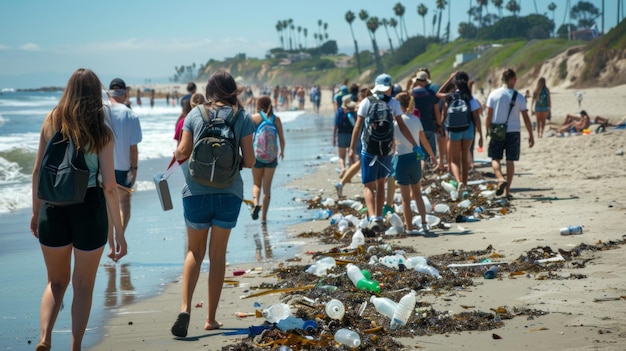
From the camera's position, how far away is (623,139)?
17812mm

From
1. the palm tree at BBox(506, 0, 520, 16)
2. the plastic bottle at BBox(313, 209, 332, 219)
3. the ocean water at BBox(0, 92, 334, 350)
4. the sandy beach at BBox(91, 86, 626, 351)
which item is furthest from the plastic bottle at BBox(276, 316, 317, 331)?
the palm tree at BBox(506, 0, 520, 16)

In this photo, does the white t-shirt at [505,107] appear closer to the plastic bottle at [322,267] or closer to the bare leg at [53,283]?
the plastic bottle at [322,267]

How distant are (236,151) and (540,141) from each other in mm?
15797

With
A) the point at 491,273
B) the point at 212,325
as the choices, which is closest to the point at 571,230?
the point at 491,273

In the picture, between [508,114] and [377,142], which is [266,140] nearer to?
[377,142]

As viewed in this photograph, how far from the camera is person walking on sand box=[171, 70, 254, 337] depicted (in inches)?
218

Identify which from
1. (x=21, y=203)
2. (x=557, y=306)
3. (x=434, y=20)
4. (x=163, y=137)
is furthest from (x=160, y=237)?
(x=434, y=20)

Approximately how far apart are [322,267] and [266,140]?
3.64 metres

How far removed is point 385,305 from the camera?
5.73m

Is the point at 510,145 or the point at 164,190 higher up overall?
the point at 164,190

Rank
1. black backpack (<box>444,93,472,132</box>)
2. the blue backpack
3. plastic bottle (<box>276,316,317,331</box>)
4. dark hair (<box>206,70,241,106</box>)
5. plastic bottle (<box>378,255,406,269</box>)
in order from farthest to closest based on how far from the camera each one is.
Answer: black backpack (<box>444,93,472,132</box>) → the blue backpack → plastic bottle (<box>378,255,406,269</box>) → dark hair (<box>206,70,241,106</box>) → plastic bottle (<box>276,316,317,331</box>)

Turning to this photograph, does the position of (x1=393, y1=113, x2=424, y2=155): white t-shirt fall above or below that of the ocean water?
above

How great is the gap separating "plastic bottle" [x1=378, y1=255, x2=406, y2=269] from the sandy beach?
0.74 metres

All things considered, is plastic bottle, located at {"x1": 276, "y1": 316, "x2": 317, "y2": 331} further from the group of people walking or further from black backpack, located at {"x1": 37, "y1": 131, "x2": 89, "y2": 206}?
the group of people walking
